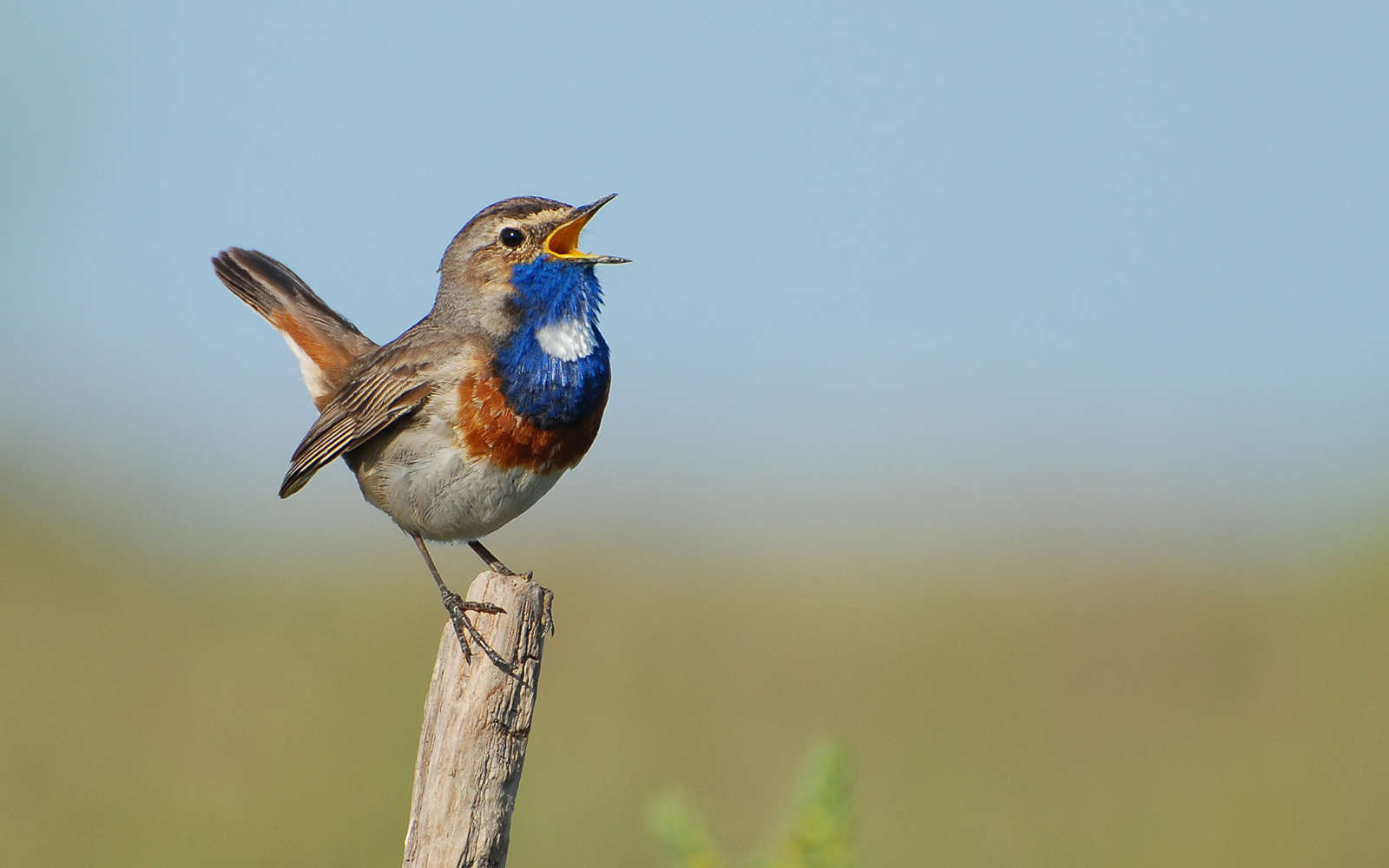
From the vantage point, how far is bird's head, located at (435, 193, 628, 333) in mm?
5695

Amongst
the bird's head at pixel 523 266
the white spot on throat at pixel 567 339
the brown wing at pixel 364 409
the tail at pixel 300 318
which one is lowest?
the brown wing at pixel 364 409

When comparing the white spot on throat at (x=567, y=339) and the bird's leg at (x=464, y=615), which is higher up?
the white spot on throat at (x=567, y=339)

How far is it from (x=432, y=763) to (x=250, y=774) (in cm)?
460

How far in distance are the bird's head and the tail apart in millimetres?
1049

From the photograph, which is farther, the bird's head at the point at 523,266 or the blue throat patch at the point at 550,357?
the bird's head at the point at 523,266

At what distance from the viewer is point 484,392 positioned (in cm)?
548

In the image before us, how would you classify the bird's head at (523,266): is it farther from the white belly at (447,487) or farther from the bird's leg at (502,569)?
the bird's leg at (502,569)

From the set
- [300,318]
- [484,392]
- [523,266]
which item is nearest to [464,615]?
[484,392]

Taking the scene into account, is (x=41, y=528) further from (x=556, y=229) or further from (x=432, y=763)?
(x=432, y=763)

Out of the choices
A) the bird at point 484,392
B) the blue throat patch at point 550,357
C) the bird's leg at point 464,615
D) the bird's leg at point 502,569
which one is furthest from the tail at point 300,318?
the bird's leg at point 464,615

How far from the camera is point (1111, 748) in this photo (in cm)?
926

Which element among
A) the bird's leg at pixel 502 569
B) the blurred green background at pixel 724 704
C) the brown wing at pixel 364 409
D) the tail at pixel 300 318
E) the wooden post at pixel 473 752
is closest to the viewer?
the wooden post at pixel 473 752

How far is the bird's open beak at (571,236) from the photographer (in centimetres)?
572

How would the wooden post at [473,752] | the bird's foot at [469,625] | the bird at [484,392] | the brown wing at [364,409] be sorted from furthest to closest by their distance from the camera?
the brown wing at [364,409], the bird at [484,392], the bird's foot at [469,625], the wooden post at [473,752]
